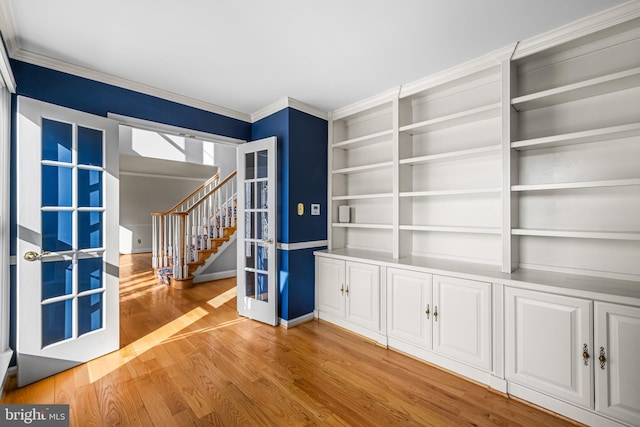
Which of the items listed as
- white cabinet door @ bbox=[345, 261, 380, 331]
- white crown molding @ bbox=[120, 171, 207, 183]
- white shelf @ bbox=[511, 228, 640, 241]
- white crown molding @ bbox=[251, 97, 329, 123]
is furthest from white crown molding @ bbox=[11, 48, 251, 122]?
white crown molding @ bbox=[120, 171, 207, 183]

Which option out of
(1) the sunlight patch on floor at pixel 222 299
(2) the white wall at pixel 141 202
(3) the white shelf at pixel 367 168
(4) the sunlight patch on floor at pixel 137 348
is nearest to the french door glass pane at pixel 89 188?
(4) the sunlight patch on floor at pixel 137 348

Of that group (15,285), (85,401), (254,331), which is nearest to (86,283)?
(15,285)

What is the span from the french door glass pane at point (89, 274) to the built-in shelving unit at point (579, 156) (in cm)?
354

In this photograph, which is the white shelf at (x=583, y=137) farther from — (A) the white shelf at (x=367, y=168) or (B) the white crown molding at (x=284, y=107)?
(B) the white crown molding at (x=284, y=107)

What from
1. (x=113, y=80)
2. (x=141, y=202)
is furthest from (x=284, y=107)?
(x=141, y=202)

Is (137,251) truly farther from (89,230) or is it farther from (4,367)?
(4,367)

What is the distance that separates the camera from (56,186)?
2.29m

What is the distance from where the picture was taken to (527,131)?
238 centimetres

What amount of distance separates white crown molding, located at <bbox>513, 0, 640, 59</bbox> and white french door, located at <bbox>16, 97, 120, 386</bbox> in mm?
3548

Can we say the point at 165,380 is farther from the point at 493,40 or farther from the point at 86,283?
the point at 493,40

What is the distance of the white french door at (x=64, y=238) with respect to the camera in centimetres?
212

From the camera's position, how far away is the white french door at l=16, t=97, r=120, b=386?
2.12 meters

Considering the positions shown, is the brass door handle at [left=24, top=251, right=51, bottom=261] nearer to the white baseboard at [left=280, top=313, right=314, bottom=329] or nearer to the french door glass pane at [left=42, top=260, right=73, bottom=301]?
the french door glass pane at [left=42, top=260, right=73, bottom=301]

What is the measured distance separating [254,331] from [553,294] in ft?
8.92
